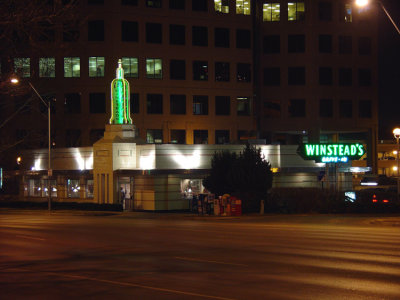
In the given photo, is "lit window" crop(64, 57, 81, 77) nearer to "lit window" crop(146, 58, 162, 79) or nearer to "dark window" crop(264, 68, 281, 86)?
"lit window" crop(146, 58, 162, 79)

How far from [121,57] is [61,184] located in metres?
16.0

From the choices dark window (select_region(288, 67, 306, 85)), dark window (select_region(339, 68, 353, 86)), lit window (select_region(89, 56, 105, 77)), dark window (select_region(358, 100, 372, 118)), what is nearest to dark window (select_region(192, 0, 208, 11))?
lit window (select_region(89, 56, 105, 77))

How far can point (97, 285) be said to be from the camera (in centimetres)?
1385

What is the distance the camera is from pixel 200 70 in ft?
219

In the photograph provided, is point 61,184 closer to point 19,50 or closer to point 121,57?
point 121,57

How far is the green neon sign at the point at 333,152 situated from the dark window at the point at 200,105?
22.0 m

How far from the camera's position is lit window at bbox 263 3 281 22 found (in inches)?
2825

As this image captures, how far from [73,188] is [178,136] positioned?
1646 cm

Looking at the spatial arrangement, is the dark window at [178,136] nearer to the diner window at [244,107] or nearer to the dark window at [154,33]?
the diner window at [244,107]

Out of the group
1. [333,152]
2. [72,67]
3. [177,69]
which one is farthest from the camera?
[177,69]

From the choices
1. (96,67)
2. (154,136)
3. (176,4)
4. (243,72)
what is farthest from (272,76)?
(96,67)

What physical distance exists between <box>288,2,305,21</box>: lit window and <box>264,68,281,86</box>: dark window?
595 centimetres

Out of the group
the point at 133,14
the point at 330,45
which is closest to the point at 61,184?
the point at 133,14

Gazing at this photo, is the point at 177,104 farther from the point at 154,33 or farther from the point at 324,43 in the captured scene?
the point at 324,43
